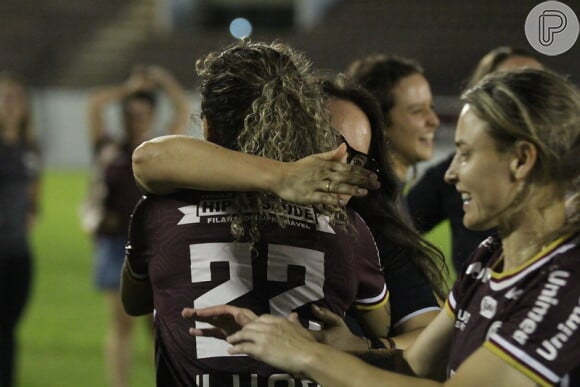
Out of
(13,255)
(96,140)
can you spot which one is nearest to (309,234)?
(13,255)

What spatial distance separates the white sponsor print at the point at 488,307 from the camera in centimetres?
203

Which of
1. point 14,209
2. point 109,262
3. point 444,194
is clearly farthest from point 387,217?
point 14,209

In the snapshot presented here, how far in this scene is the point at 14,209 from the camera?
6832 millimetres

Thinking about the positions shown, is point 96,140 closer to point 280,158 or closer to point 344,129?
point 344,129

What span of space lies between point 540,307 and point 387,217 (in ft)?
3.34

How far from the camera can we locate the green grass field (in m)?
6.93

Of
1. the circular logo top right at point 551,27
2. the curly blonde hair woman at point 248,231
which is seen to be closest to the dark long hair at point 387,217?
the curly blonde hair woman at point 248,231

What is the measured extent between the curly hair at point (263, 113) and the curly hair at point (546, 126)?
460 mm

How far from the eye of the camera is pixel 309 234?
94.1 inches

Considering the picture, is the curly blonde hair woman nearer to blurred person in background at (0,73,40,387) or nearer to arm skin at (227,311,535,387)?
arm skin at (227,311,535,387)

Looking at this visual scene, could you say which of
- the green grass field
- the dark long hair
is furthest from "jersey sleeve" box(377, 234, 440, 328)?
the green grass field

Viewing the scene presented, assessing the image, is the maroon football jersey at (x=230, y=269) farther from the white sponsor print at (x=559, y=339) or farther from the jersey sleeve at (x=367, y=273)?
the white sponsor print at (x=559, y=339)

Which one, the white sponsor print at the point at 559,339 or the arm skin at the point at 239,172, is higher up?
the arm skin at the point at 239,172

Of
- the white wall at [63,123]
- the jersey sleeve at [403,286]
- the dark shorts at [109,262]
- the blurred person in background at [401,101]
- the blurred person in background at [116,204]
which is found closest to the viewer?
the jersey sleeve at [403,286]
